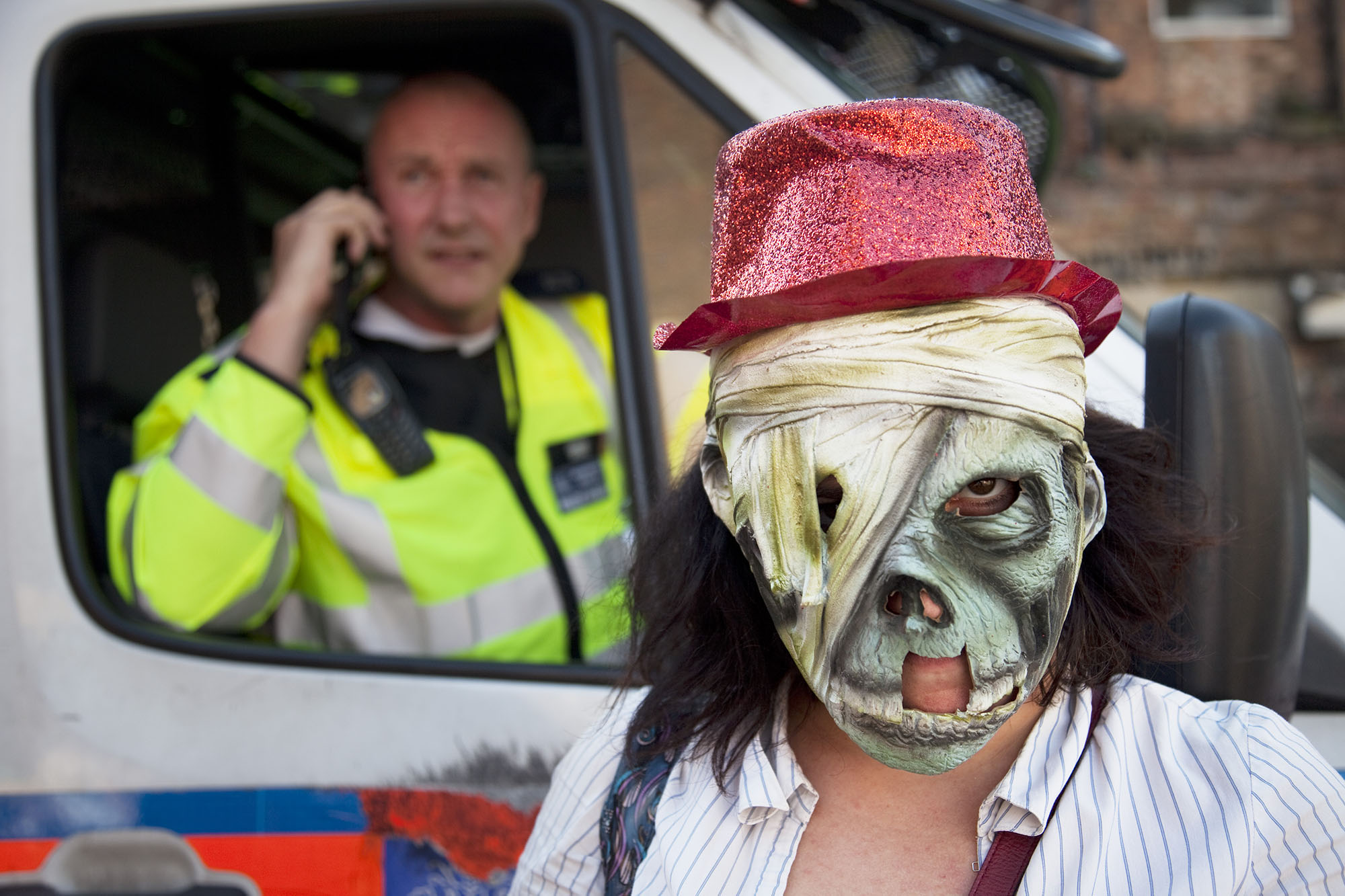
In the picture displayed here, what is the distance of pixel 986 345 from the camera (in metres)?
1.04

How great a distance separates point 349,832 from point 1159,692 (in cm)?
114

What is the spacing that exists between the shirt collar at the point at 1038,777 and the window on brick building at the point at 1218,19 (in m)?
8.92

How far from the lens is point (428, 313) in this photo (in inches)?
98.5

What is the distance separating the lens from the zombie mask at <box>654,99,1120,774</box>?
1029 mm

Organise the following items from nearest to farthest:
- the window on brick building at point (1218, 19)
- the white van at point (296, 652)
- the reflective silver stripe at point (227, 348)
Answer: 1. the white van at point (296, 652)
2. the reflective silver stripe at point (227, 348)
3. the window on brick building at point (1218, 19)

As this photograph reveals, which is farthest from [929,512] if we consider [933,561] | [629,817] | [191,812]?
[191,812]

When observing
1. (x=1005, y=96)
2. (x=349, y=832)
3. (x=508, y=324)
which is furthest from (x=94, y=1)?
(x=1005, y=96)

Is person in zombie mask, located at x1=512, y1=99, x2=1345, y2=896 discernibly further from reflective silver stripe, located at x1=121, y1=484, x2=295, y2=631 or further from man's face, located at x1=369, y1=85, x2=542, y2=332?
man's face, located at x1=369, y1=85, x2=542, y2=332

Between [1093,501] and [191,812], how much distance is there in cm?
136

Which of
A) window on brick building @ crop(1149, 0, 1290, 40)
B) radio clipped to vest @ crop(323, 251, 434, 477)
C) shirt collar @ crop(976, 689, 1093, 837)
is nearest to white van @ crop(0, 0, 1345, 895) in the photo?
radio clipped to vest @ crop(323, 251, 434, 477)

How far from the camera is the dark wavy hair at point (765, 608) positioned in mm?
1251

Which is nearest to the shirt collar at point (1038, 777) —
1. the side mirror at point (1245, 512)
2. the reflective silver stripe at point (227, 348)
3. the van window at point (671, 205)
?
the side mirror at point (1245, 512)

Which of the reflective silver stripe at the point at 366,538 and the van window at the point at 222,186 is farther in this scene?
the reflective silver stripe at the point at 366,538

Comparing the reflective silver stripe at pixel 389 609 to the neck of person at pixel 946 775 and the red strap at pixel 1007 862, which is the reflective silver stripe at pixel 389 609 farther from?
the red strap at pixel 1007 862
